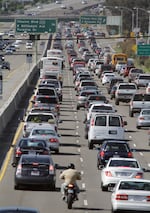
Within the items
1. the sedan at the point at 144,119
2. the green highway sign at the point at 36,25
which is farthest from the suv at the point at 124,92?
the green highway sign at the point at 36,25

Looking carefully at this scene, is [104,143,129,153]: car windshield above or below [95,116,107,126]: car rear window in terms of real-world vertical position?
above

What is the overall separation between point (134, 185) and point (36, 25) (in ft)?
214

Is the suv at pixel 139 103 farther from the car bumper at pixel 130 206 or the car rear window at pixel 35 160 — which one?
the car bumper at pixel 130 206

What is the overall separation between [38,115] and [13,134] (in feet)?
11.9

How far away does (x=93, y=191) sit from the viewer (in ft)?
97.6

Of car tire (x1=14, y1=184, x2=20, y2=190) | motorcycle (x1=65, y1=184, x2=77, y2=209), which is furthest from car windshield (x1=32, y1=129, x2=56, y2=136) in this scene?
motorcycle (x1=65, y1=184, x2=77, y2=209)

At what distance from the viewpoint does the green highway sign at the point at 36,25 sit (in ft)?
290

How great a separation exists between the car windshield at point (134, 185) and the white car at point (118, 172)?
4.11m

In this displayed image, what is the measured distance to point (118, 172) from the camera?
28.7 metres

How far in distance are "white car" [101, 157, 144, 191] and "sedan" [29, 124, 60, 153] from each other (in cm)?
1112

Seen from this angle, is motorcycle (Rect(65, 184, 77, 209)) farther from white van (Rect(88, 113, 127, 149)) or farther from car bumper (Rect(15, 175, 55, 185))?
white van (Rect(88, 113, 127, 149))

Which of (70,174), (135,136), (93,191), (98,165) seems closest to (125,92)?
(135,136)

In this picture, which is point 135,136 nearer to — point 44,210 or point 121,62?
point 44,210

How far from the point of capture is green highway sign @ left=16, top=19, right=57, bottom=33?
88250mm
